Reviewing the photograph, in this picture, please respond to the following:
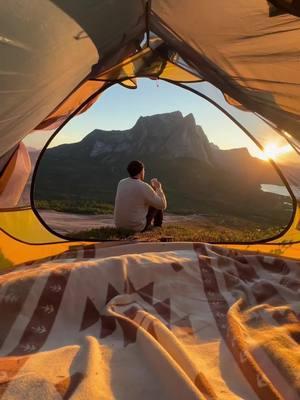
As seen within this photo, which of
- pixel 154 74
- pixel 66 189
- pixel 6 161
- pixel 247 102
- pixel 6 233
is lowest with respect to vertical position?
pixel 66 189

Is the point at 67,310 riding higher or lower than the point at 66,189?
higher

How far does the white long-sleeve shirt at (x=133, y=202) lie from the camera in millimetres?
2873

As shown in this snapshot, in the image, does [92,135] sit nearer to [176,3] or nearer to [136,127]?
[136,127]

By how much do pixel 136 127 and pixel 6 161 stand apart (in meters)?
19.2

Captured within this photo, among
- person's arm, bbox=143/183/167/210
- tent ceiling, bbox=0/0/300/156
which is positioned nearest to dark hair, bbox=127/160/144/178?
person's arm, bbox=143/183/167/210

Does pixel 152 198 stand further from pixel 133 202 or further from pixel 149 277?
pixel 149 277

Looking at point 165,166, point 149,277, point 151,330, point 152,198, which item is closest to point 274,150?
point 152,198

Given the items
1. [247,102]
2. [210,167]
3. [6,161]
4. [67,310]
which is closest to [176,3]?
[247,102]

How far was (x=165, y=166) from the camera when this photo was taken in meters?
18.7

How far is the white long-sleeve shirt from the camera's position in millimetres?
2873

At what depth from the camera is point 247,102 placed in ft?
6.31

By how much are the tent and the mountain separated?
9016 millimetres

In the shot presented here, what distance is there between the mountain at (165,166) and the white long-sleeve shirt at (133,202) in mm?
7917

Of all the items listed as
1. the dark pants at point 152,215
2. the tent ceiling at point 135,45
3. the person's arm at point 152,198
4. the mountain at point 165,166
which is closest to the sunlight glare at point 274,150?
the tent ceiling at point 135,45
